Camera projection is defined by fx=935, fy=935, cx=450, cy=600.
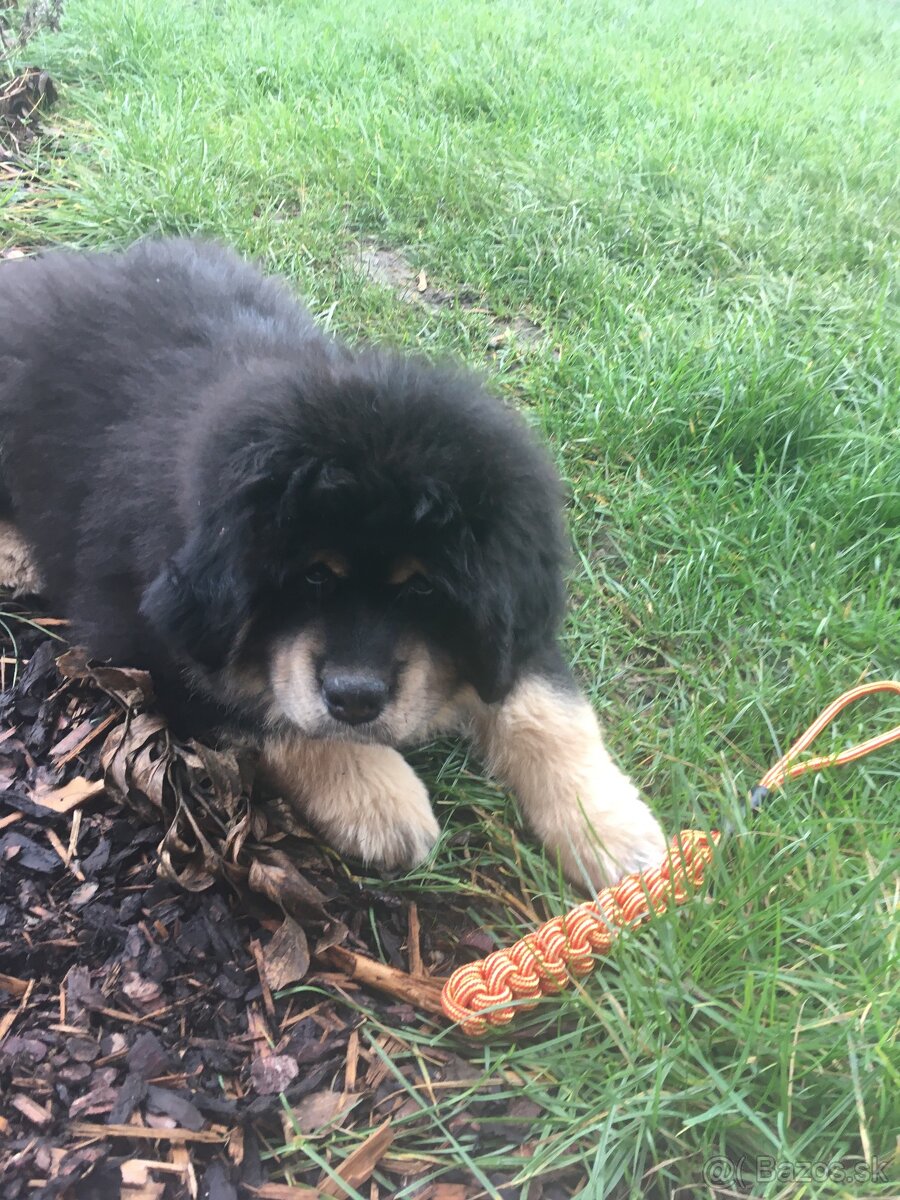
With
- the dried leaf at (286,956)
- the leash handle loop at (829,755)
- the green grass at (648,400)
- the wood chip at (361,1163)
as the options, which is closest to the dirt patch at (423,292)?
the green grass at (648,400)

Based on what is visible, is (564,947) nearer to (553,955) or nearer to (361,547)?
(553,955)

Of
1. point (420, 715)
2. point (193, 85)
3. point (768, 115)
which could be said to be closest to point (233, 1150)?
point (420, 715)

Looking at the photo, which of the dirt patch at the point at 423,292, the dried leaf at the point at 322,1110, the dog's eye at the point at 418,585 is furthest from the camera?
the dirt patch at the point at 423,292

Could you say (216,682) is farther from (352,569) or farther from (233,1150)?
(233,1150)

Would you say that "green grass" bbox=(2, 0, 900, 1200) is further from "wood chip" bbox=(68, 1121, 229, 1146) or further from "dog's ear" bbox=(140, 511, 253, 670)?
"dog's ear" bbox=(140, 511, 253, 670)

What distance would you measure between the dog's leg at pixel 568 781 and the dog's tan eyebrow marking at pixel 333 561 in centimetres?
60

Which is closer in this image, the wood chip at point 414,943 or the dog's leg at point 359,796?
the wood chip at point 414,943

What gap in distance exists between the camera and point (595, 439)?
3318 mm

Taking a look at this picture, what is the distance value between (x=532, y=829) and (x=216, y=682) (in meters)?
0.86

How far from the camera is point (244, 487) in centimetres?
182

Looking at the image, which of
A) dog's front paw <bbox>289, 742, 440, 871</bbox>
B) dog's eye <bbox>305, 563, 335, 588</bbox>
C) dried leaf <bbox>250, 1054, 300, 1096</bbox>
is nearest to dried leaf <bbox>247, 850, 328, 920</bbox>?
dog's front paw <bbox>289, 742, 440, 871</bbox>

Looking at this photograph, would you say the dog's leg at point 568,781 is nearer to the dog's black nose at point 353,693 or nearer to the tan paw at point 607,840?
the tan paw at point 607,840

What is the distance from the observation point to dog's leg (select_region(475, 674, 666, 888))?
7.32 feet

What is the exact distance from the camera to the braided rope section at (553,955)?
6.14 ft
